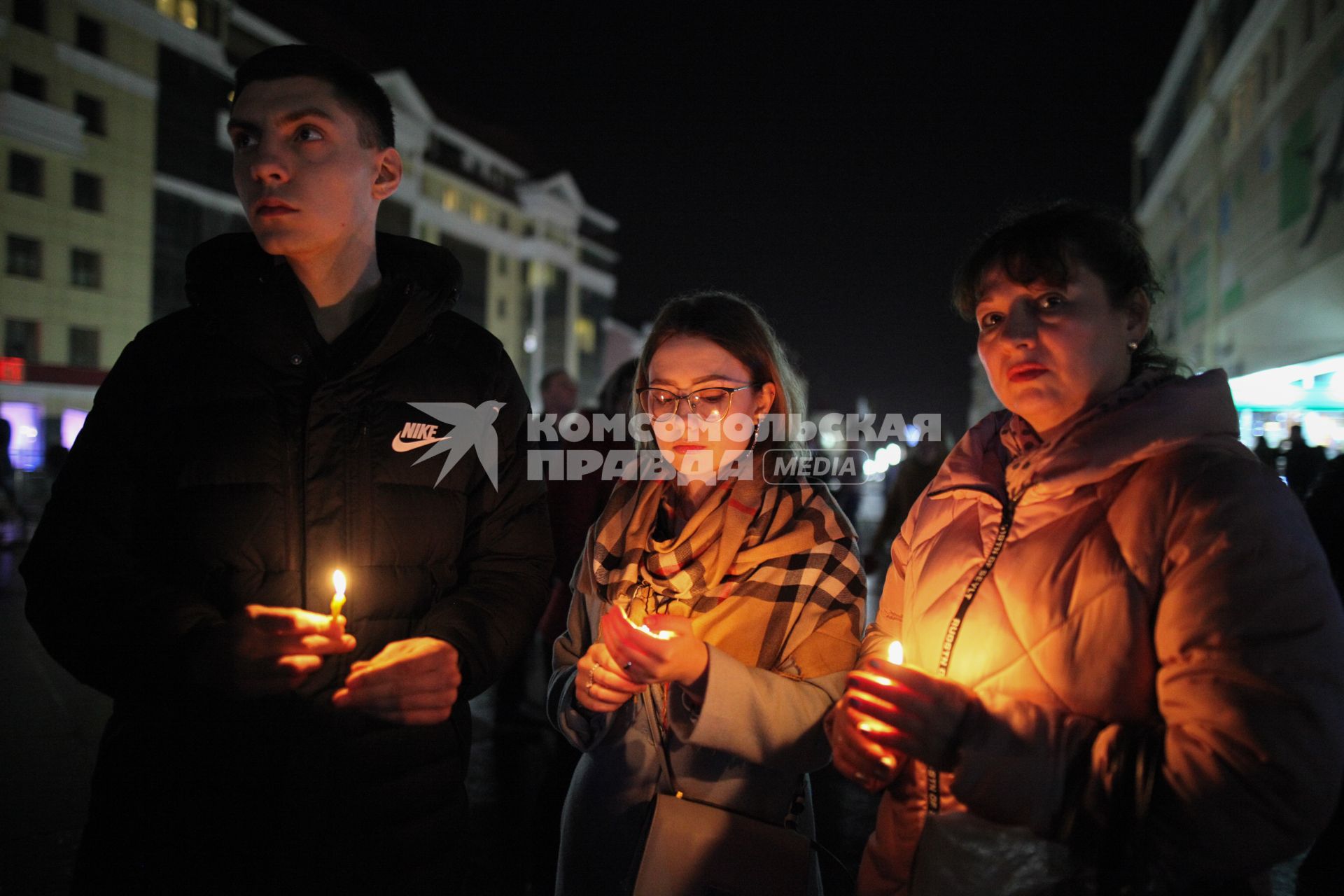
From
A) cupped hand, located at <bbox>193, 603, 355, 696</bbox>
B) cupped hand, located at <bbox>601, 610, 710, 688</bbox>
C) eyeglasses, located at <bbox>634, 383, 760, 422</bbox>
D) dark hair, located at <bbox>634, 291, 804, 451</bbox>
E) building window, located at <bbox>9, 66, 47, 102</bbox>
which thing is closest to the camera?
cupped hand, located at <bbox>193, 603, 355, 696</bbox>

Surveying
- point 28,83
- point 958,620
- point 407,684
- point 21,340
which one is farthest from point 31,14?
point 958,620

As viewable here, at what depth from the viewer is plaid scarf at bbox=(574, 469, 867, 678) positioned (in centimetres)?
229

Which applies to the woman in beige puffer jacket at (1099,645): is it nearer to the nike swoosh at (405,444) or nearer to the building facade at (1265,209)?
the nike swoosh at (405,444)

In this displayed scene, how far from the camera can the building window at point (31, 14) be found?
2698 cm

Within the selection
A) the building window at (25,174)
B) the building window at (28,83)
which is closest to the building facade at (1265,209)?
the building window at (25,174)

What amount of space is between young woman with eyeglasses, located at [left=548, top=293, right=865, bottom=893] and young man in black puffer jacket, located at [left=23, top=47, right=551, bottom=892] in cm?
37

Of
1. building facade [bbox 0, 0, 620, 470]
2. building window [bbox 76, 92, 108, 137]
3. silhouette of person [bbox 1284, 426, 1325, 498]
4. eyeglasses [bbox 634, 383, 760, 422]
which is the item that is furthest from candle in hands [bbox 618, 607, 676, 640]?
building window [bbox 76, 92, 108, 137]

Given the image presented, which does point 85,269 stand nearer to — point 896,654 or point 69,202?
point 69,202

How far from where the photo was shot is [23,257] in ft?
91.7

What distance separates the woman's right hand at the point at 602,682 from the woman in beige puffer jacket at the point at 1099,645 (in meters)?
0.52

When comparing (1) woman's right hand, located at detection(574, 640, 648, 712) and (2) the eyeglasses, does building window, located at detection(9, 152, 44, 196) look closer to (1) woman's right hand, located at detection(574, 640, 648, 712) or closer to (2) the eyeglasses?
(2) the eyeglasses

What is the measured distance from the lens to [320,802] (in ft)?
6.02

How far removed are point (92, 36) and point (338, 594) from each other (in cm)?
3715

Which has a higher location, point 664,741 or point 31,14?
point 31,14
